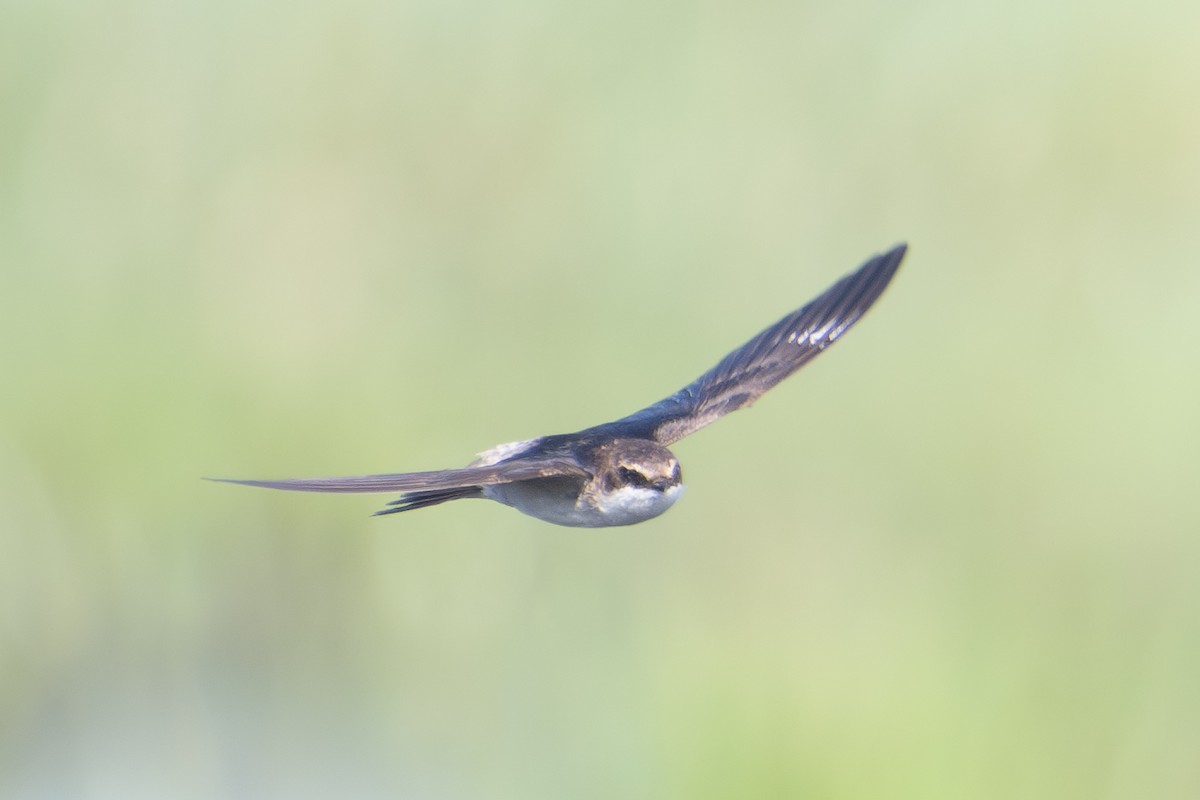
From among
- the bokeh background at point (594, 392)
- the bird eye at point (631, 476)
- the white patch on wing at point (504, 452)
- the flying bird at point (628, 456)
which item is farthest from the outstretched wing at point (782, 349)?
the bokeh background at point (594, 392)

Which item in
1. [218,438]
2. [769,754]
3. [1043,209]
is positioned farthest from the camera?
[1043,209]

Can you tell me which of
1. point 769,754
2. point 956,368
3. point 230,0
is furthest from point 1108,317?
point 230,0

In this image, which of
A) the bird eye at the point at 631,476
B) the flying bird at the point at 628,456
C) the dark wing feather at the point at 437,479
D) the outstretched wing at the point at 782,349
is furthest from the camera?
the outstretched wing at the point at 782,349

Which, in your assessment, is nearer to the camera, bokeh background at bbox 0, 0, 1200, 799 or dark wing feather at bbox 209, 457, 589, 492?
dark wing feather at bbox 209, 457, 589, 492

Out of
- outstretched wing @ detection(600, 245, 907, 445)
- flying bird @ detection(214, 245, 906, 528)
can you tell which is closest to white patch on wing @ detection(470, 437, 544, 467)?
flying bird @ detection(214, 245, 906, 528)

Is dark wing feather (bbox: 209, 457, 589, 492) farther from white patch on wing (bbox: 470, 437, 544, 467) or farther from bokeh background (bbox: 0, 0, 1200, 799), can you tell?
bokeh background (bbox: 0, 0, 1200, 799)

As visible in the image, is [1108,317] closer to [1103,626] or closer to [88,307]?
[1103,626]

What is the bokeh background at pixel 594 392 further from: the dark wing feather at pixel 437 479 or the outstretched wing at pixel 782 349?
the dark wing feather at pixel 437 479

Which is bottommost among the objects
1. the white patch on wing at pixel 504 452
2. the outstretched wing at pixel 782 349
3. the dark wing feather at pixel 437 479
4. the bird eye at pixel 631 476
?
the dark wing feather at pixel 437 479
